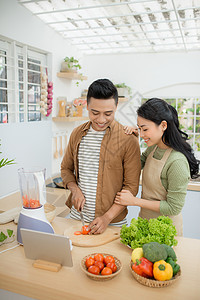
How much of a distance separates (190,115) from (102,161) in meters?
3.39

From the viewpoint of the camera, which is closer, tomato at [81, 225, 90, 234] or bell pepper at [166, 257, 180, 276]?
bell pepper at [166, 257, 180, 276]

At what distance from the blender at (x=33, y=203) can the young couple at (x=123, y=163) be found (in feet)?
0.74

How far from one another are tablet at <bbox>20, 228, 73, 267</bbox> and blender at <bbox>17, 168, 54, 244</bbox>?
12 cm

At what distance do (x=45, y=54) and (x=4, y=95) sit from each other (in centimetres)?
96

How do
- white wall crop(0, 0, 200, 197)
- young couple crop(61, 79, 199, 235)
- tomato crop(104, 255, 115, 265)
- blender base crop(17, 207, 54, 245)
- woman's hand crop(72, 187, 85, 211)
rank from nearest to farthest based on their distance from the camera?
tomato crop(104, 255, 115, 265) → blender base crop(17, 207, 54, 245) → young couple crop(61, 79, 199, 235) → woman's hand crop(72, 187, 85, 211) → white wall crop(0, 0, 200, 197)

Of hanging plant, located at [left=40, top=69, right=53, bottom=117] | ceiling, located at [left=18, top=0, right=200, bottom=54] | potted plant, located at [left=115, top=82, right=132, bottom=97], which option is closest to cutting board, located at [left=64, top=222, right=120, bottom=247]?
ceiling, located at [left=18, top=0, right=200, bottom=54]

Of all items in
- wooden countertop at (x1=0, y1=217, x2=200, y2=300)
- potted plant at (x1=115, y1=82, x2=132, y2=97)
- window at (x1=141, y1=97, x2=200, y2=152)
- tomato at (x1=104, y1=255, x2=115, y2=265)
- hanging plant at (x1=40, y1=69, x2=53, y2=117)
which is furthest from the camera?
window at (x1=141, y1=97, x2=200, y2=152)

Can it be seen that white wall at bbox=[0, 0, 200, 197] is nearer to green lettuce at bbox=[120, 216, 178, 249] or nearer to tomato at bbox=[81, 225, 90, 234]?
tomato at bbox=[81, 225, 90, 234]

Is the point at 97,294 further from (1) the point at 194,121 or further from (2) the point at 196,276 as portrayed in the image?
(1) the point at 194,121

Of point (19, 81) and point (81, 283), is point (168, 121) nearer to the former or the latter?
point (81, 283)

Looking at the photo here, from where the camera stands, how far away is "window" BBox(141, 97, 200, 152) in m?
4.39

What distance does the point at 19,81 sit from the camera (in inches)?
114

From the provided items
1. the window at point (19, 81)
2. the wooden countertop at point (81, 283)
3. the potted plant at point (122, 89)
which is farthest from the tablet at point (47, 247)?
the potted plant at point (122, 89)

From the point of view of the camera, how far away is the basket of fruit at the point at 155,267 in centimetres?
95
